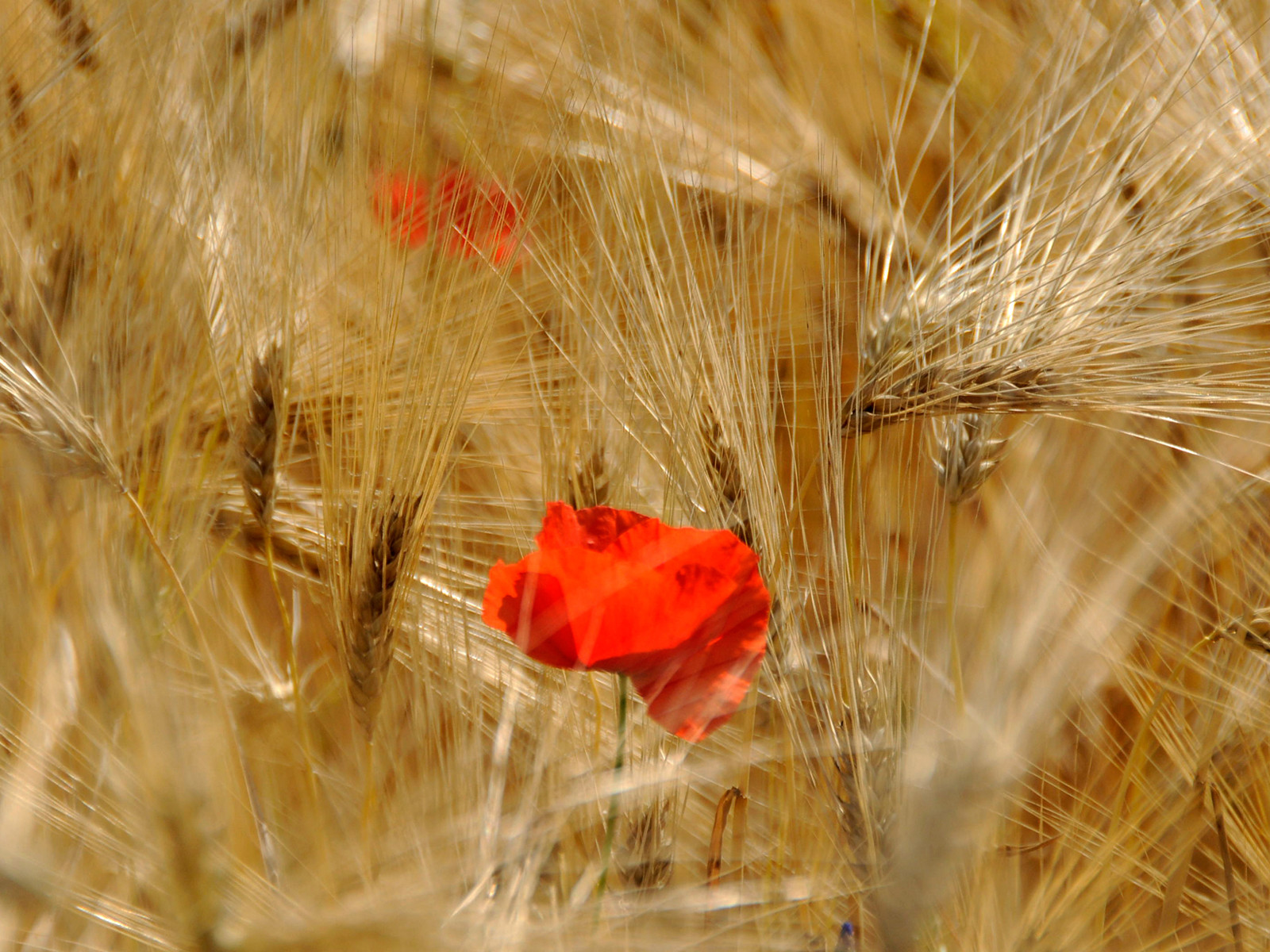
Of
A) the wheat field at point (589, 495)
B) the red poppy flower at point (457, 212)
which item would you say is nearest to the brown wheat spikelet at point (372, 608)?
the wheat field at point (589, 495)

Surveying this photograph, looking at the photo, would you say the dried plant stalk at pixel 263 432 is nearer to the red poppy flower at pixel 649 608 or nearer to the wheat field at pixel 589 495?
the wheat field at pixel 589 495

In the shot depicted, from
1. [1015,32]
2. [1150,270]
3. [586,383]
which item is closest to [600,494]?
[586,383]

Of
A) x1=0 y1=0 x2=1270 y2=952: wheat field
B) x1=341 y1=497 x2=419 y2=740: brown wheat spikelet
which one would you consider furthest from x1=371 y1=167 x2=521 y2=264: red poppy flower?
x1=341 y1=497 x2=419 y2=740: brown wheat spikelet

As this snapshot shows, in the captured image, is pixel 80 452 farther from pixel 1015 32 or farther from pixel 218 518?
pixel 1015 32

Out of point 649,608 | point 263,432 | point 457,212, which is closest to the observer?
point 649,608

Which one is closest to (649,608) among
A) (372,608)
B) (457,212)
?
(372,608)

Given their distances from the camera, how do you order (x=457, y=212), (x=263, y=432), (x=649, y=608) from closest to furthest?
(x=649, y=608) → (x=263, y=432) → (x=457, y=212)

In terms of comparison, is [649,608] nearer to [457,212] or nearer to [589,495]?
[589,495]
